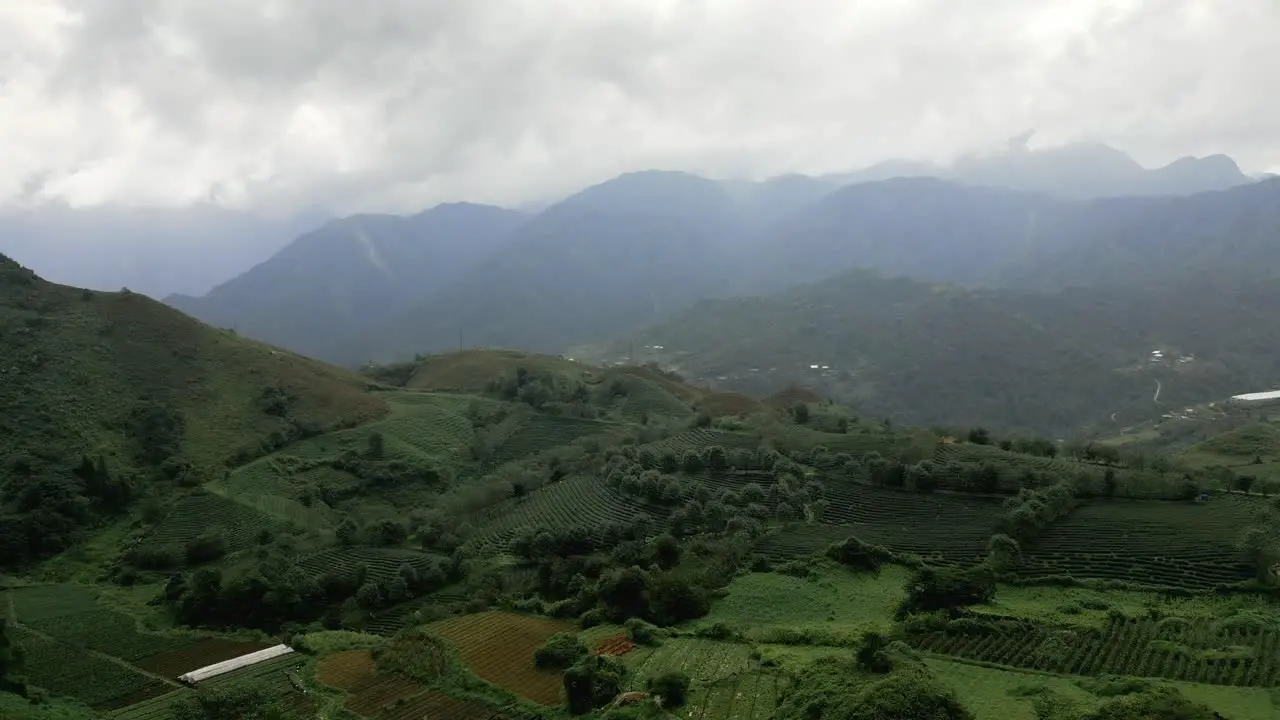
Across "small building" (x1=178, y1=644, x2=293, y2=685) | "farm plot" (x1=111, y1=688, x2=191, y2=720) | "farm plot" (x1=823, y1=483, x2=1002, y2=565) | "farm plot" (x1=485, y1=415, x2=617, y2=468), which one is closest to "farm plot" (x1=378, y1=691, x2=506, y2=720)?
"farm plot" (x1=111, y1=688, x2=191, y2=720)

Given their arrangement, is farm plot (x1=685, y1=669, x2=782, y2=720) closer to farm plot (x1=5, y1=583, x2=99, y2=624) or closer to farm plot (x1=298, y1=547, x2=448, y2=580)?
farm plot (x1=298, y1=547, x2=448, y2=580)

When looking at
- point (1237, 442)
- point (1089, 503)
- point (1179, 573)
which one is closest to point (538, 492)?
point (1089, 503)

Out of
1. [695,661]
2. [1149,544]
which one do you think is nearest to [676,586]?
[695,661]

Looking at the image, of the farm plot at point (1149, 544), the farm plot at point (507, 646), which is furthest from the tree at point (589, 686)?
the farm plot at point (1149, 544)

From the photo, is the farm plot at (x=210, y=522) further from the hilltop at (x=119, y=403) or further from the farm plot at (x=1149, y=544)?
the farm plot at (x=1149, y=544)

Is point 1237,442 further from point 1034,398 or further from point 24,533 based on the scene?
point 24,533

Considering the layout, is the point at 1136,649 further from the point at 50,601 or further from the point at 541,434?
the point at 541,434
